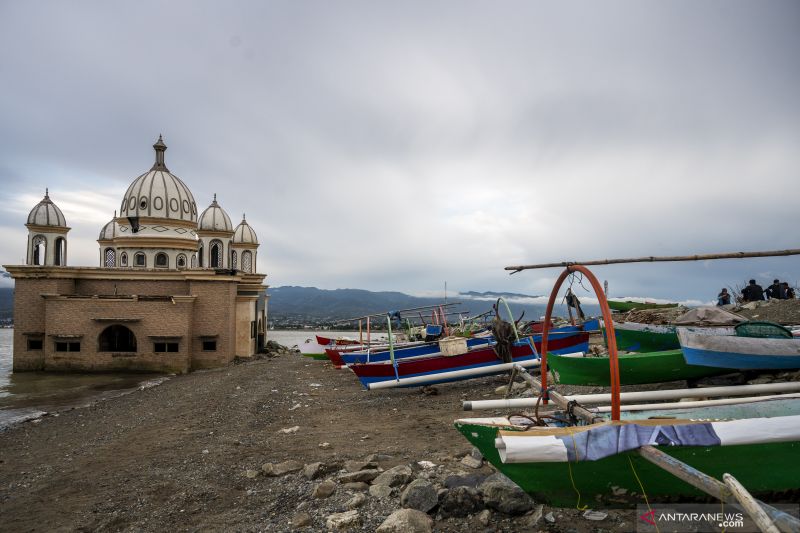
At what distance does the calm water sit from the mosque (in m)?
1.03

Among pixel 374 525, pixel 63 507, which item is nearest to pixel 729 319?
pixel 374 525

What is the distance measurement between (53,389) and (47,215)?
13581 millimetres

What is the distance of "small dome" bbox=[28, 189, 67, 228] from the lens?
28.7 m

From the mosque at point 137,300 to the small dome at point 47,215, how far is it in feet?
0.17

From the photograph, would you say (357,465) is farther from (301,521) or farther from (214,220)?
(214,220)

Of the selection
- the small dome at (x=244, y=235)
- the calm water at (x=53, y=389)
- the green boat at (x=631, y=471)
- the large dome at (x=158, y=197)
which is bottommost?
the calm water at (x=53, y=389)

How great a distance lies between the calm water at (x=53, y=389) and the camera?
53.1 feet

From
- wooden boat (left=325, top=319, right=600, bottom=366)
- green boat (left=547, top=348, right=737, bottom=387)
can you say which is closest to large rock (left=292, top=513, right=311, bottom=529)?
green boat (left=547, top=348, right=737, bottom=387)

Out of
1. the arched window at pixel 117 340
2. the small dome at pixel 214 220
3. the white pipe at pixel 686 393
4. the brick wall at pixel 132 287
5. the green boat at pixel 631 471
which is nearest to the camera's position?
the green boat at pixel 631 471

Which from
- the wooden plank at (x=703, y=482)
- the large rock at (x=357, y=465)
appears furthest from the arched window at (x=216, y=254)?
the wooden plank at (x=703, y=482)

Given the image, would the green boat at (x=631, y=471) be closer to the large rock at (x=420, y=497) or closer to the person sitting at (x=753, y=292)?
the large rock at (x=420, y=497)

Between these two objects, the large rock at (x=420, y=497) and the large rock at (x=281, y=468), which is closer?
the large rock at (x=420, y=497)

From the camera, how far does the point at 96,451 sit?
9875 millimetres

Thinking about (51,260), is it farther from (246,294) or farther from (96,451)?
(96,451)
